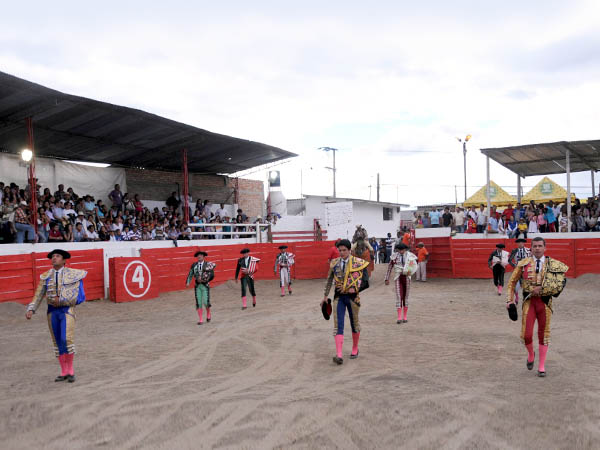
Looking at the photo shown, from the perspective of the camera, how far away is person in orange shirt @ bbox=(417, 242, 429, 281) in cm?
2042

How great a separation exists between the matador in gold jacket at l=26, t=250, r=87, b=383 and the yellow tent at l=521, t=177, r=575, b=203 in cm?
2942

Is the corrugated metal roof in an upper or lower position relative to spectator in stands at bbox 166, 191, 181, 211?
upper

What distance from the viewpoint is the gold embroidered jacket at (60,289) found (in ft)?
23.2

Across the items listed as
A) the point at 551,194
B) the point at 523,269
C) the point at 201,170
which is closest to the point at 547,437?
the point at 523,269

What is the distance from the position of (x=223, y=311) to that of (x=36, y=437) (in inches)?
373

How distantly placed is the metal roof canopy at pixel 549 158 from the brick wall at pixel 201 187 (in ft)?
47.5

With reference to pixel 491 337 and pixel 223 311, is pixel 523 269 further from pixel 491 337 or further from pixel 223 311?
pixel 223 311

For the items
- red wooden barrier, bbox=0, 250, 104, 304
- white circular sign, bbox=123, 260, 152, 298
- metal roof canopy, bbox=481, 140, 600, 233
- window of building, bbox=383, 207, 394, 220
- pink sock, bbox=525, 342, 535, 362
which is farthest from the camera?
window of building, bbox=383, 207, 394, 220

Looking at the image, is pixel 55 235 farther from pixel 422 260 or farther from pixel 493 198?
pixel 493 198

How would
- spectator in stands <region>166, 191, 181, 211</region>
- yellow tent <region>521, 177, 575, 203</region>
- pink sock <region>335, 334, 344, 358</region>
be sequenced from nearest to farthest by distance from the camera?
pink sock <region>335, 334, 344, 358</region>, spectator in stands <region>166, 191, 181, 211</region>, yellow tent <region>521, 177, 575, 203</region>

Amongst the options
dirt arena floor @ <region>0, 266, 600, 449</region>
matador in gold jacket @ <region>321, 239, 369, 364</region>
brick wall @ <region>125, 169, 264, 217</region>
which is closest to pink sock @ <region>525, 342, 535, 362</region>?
dirt arena floor @ <region>0, 266, 600, 449</region>

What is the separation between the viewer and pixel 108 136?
67.4ft

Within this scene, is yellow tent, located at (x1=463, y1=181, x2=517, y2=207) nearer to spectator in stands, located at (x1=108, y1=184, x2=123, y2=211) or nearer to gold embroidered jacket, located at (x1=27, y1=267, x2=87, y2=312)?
spectator in stands, located at (x1=108, y1=184, x2=123, y2=211)

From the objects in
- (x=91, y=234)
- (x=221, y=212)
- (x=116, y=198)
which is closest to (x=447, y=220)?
(x=221, y=212)
